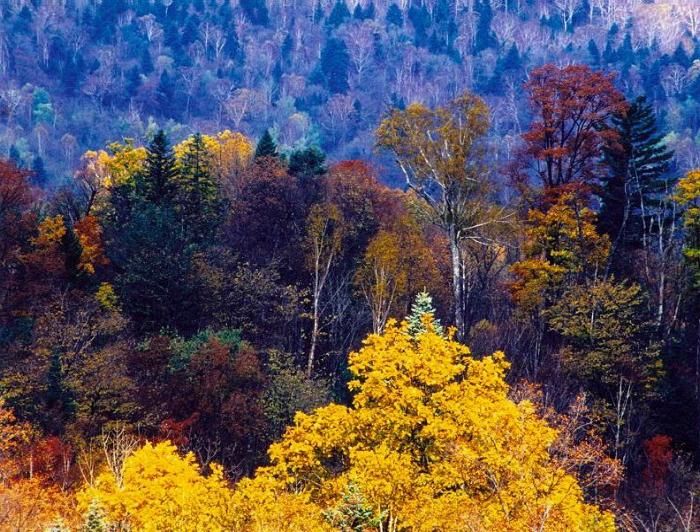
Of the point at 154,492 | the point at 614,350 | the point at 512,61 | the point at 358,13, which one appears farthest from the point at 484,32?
the point at 154,492

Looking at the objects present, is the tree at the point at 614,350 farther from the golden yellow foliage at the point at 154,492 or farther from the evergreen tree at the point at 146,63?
the evergreen tree at the point at 146,63

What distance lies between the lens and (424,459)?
625 inches

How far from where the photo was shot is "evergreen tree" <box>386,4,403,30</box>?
497 feet

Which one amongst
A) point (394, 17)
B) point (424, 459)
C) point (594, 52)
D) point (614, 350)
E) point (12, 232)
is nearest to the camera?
point (424, 459)

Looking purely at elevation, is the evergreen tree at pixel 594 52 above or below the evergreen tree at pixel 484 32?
below

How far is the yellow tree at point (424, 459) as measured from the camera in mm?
13016

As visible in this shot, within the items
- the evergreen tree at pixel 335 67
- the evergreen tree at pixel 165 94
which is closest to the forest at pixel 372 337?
the evergreen tree at pixel 165 94

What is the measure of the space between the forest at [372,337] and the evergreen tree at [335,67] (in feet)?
279

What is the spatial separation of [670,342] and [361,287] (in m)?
14.8

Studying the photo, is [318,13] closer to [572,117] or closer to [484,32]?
[484,32]

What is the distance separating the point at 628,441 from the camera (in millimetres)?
26953

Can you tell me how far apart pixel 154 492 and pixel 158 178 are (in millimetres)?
27381

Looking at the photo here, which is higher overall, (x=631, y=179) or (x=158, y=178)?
(x=631, y=179)

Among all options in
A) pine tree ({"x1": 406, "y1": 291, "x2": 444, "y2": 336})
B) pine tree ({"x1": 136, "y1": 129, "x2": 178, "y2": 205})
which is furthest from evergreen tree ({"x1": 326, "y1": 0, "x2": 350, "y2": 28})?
pine tree ({"x1": 406, "y1": 291, "x2": 444, "y2": 336})
